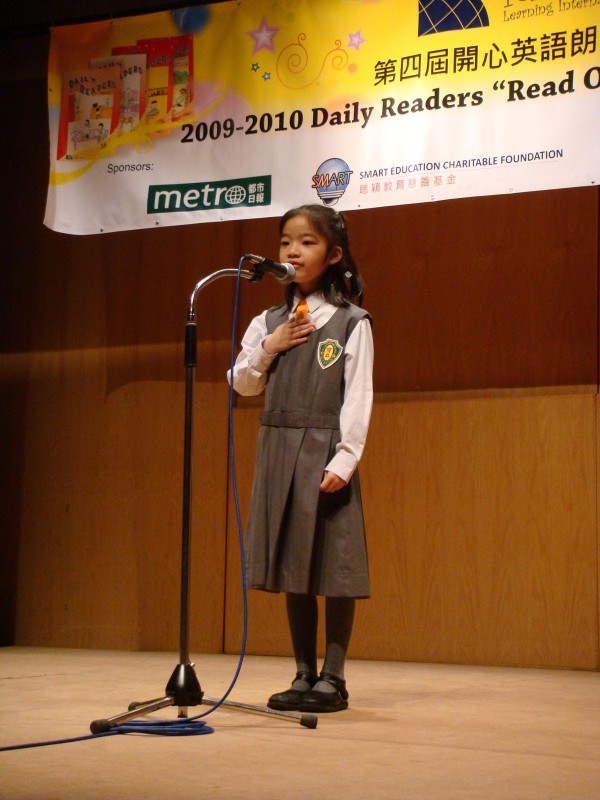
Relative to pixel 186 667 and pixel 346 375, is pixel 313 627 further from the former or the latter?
pixel 346 375

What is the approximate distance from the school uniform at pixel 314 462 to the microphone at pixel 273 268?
258 millimetres

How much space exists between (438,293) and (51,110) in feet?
5.45

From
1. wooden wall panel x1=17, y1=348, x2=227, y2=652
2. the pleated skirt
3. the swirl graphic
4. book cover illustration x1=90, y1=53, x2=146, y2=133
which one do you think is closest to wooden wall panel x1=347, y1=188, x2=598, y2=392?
the swirl graphic

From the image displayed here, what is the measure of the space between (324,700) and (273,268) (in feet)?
3.45

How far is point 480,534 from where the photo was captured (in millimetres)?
3805

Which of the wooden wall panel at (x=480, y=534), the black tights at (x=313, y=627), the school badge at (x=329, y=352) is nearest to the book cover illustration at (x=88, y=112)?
the wooden wall panel at (x=480, y=534)

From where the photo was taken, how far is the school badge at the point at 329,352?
2.67 metres

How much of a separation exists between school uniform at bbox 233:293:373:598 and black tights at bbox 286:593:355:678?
0.13 meters

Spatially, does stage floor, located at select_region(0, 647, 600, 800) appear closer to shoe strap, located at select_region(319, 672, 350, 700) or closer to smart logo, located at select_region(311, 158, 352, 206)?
shoe strap, located at select_region(319, 672, 350, 700)

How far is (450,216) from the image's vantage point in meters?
3.97

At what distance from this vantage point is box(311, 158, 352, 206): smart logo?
358 cm

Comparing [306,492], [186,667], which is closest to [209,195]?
[306,492]

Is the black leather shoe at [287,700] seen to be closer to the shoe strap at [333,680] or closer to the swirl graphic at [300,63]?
the shoe strap at [333,680]

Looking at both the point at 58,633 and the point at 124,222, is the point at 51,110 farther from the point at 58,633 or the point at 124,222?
the point at 58,633
